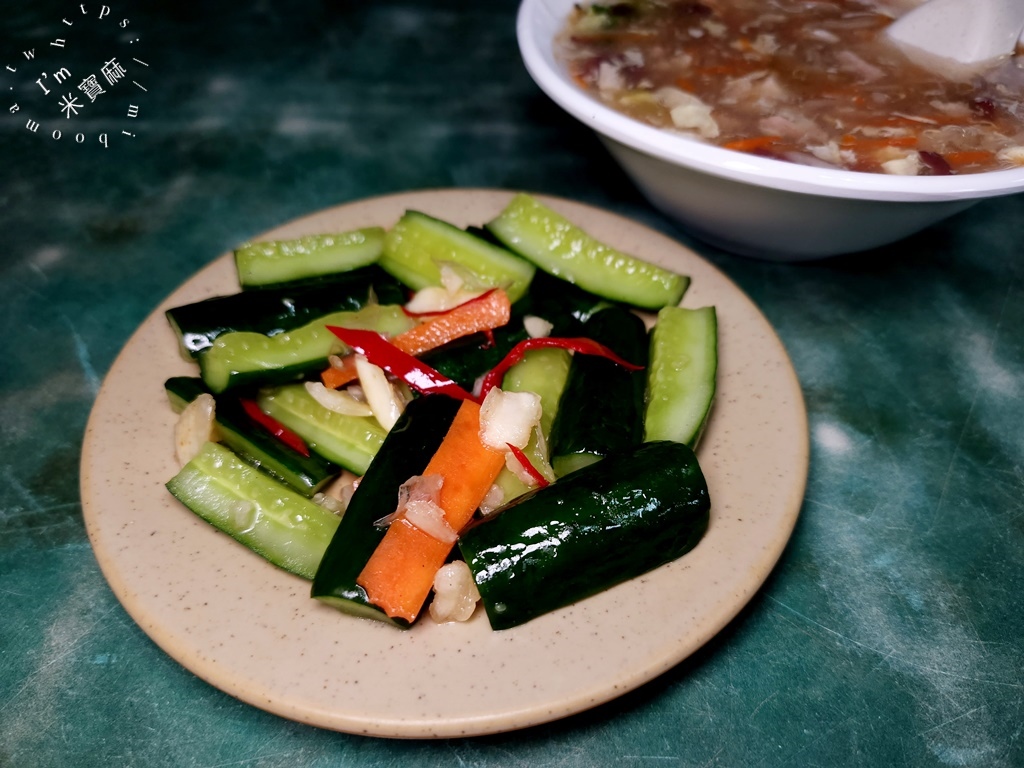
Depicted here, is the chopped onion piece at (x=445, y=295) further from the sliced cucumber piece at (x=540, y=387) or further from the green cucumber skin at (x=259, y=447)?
the green cucumber skin at (x=259, y=447)

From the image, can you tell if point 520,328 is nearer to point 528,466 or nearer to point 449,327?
point 449,327

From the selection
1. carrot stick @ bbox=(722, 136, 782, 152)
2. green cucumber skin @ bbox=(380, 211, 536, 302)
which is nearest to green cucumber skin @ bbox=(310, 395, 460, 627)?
green cucumber skin @ bbox=(380, 211, 536, 302)

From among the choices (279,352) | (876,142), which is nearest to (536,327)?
(279,352)

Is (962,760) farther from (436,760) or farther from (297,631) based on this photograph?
(297,631)

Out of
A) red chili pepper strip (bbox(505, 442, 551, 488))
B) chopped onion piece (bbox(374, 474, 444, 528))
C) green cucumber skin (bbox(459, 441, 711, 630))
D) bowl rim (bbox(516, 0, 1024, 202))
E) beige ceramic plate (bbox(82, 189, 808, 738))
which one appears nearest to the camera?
beige ceramic plate (bbox(82, 189, 808, 738))

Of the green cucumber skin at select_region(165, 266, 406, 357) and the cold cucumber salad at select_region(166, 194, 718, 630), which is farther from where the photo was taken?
the green cucumber skin at select_region(165, 266, 406, 357)

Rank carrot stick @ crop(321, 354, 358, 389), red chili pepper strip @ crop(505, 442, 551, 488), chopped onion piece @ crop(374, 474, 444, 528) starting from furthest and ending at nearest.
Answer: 1. carrot stick @ crop(321, 354, 358, 389)
2. red chili pepper strip @ crop(505, 442, 551, 488)
3. chopped onion piece @ crop(374, 474, 444, 528)

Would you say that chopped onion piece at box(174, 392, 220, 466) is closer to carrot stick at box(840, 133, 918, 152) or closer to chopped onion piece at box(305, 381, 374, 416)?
chopped onion piece at box(305, 381, 374, 416)
